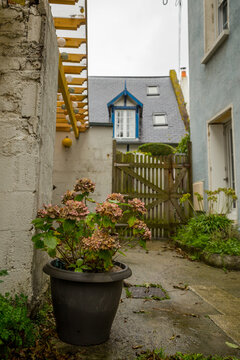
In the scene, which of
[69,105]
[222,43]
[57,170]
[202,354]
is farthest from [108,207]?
[222,43]

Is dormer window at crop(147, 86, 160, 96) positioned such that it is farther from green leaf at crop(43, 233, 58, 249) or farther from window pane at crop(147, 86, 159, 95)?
green leaf at crop(43, 233, 58, 249)

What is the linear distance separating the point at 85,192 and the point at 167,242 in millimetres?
4417

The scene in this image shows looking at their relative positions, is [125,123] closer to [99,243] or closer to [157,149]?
[157,149]

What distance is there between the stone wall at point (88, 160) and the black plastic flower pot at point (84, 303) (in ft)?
13.4

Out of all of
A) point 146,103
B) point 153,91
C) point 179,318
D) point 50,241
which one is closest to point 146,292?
point 179,318

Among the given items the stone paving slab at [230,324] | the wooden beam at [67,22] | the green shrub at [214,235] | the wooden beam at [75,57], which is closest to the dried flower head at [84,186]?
the stone paving slab at [230,324]

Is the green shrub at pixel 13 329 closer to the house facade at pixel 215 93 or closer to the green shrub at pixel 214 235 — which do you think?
the green shrub at pixel 214 235

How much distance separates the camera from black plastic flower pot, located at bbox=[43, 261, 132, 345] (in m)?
1.61

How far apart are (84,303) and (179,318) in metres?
0.96

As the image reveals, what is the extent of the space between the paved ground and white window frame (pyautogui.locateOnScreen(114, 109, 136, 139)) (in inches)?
386

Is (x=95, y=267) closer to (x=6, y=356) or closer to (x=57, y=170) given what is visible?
(x=6, y=356)

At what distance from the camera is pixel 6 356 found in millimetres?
1380

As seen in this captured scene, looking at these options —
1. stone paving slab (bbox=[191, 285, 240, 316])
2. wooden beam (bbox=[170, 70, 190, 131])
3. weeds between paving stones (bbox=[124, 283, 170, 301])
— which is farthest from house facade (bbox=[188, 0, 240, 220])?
wooden beam (bbox=[170, 70, 190, 131])

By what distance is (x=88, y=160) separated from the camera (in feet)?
19.1
